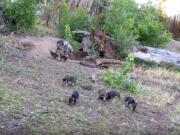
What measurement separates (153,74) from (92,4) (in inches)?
219

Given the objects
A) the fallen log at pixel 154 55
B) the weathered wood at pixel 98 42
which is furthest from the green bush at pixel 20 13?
the fallen log at pixel 154 55

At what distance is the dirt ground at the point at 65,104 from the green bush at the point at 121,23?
216 centimetres

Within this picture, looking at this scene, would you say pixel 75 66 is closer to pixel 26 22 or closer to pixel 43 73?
pixel 43 73

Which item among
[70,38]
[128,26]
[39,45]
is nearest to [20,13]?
[39,45]

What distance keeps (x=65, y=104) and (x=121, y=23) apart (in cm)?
611

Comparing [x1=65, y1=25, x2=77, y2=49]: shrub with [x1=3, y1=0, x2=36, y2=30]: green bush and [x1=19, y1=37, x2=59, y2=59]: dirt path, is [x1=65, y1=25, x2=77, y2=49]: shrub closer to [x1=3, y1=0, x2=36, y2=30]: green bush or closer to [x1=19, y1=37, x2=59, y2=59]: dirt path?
[x1=19, y1=37, x2=59, y2=59]: dirt path

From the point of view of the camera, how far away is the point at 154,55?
482 inches

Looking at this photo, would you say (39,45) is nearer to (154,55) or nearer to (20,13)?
(20,13)

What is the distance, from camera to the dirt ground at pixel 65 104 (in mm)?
5926

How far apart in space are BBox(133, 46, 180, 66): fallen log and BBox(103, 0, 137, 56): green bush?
15.0 inches

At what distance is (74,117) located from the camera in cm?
631

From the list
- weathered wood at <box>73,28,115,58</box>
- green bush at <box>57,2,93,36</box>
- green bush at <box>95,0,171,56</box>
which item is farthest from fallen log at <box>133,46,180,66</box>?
green bush at <box>57,2,93,36</box>

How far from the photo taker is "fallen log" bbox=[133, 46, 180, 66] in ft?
39.5

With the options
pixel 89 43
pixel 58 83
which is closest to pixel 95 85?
pixel 58 83
